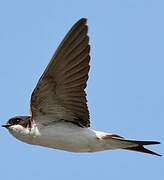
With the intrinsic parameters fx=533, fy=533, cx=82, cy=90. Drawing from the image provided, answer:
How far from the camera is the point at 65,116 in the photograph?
5254 mm

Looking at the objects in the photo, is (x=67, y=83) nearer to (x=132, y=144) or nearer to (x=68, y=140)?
(x=68, y=140)

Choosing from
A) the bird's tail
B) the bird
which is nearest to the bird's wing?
the bird

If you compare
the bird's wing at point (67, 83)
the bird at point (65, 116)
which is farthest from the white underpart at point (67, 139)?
the bird's wing at point (67, 83)

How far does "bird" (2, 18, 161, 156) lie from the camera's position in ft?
16.2

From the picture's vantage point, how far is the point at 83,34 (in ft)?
15.6

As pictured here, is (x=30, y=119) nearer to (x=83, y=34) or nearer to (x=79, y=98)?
(x=79, y=98)

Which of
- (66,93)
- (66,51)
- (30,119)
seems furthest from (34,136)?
(66,51)

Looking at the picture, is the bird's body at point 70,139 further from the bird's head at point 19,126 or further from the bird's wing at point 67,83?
the bird's wing at point 67,83

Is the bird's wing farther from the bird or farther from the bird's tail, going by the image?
the bird's tail

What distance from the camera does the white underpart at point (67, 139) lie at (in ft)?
16.7

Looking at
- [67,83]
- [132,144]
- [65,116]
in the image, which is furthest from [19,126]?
[132,144]

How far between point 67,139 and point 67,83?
1.76 ft

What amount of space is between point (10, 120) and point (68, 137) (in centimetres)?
63

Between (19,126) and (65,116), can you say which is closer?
(19,126)
